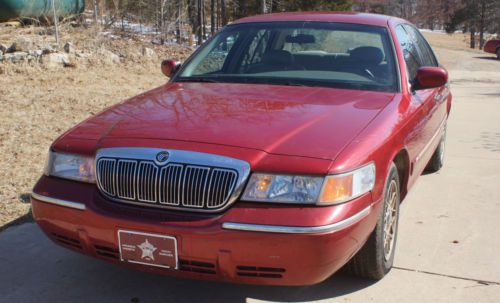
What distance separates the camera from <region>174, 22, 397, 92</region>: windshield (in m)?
4.25

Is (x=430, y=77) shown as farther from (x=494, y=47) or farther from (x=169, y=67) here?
(x=494, y=47)

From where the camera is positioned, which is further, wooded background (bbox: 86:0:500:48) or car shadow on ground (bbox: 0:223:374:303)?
wooded background (bbox: 86:0:500:48)

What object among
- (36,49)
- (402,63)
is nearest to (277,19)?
(402,63)

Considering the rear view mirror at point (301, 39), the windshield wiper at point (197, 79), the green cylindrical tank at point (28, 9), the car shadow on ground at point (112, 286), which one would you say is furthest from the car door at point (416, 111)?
the green cylindrical tank at point (28, 9)

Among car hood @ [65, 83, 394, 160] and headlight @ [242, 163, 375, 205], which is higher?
car hood @ [65, 83, 394, 160]

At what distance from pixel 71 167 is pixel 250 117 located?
1041 mm

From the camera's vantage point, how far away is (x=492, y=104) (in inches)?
441

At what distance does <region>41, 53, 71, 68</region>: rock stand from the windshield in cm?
598

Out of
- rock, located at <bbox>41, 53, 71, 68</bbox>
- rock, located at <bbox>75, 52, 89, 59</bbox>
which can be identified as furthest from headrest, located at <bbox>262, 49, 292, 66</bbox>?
rock, located at <bbox>75, 52, 89, 59</bbox>

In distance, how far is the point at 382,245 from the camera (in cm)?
343

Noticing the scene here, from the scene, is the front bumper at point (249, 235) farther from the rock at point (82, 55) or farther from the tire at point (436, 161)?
the rock at point (82, 55)

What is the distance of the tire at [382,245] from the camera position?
3.35m

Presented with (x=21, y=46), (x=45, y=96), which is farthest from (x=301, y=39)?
(x=21, y=46)

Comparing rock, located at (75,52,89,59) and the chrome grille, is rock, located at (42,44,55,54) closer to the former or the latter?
rock, located at (75,52,89,59)
